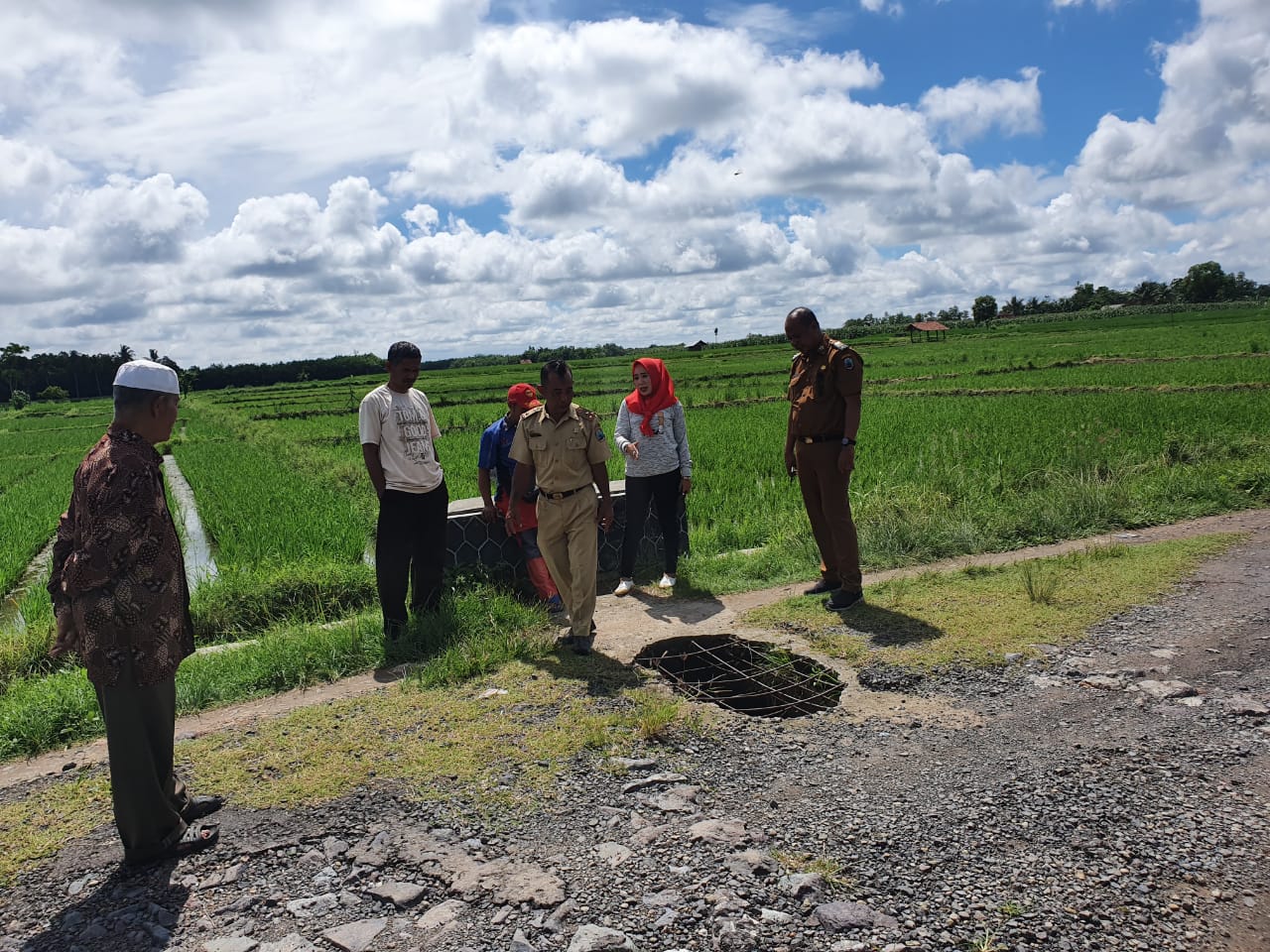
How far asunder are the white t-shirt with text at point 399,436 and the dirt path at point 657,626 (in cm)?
115

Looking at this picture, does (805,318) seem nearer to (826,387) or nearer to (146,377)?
(826,387)

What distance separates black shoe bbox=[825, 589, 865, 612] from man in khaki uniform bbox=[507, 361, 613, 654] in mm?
1605

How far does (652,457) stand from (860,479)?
16.0 feet

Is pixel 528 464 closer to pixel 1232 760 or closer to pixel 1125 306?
pixel 1232 760

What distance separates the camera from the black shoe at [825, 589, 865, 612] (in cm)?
523

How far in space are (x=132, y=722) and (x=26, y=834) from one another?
28.3 inches

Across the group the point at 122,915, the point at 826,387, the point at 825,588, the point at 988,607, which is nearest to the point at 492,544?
the point at 825,588

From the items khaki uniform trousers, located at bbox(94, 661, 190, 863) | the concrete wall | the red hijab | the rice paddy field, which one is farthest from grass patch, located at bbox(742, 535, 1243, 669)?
khaki uniform trousers, located at bbox(94, 661, 190, 863)

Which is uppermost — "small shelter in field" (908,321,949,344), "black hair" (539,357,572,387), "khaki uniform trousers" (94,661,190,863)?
"small shelter in field" (908,321,949,344)

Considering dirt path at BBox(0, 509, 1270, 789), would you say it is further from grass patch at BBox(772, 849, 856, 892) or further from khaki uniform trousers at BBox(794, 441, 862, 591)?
grass patch at BBox(772, 849, 856, 892)

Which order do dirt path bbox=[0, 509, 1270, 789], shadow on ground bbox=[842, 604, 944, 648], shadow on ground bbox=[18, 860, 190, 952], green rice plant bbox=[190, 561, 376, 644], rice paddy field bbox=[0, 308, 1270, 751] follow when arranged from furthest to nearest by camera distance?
rice paddy field bbox=[0, 308, 1270, 751]
green rice plant bbox=[190, 561, 376, 644]
shadow on ground bbox=[842, 604, 944, 648]
dirt path bbox=[0, 509, 1270, 789]
shadow on ground bbox=[18, 860, 190, 952]

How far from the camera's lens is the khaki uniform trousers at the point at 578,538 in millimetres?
4637

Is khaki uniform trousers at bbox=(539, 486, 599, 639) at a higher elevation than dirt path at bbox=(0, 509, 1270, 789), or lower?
higher

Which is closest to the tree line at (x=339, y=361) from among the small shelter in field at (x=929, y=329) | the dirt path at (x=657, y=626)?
the small shelter in field at (x=929, y=329)
